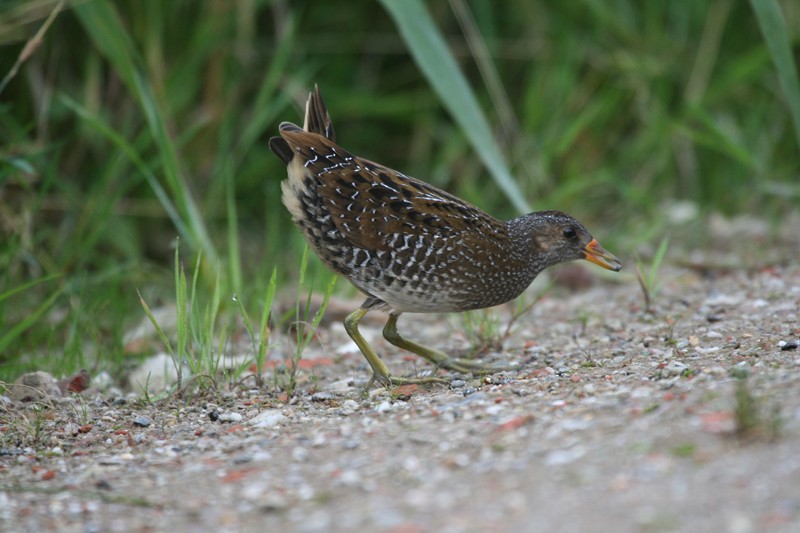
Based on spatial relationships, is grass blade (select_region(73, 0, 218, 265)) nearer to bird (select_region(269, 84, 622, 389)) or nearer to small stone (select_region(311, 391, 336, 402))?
bird (select_region(269, 84, 622, 389))

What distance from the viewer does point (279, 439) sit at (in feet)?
11.6

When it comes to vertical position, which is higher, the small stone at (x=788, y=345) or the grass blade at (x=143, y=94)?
the grass blade at (x=143, y=94)

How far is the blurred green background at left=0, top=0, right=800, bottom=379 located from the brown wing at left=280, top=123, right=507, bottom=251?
840 mm

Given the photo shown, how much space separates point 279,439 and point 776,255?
3.86 metres

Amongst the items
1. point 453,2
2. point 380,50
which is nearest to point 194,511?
point 453,2

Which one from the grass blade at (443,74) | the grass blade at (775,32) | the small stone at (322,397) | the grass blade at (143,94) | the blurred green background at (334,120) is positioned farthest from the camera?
the blurred green background at (334,120)

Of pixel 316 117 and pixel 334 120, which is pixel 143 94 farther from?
pixel 334 120

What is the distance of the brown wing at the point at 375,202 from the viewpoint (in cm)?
452

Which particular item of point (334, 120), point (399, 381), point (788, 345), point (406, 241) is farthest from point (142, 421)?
point (334, 120)

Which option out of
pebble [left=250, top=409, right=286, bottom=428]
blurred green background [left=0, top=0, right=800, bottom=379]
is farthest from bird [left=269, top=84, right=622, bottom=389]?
blurred green background [left=0, top=0, right=800, bottom=379]

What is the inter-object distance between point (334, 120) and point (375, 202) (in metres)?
3.24

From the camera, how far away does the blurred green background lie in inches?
228

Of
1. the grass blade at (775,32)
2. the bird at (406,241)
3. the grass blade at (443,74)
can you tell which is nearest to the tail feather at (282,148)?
the bird at (406,241)

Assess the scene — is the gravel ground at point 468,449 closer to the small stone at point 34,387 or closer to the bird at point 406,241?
the small stone at point 34,387
